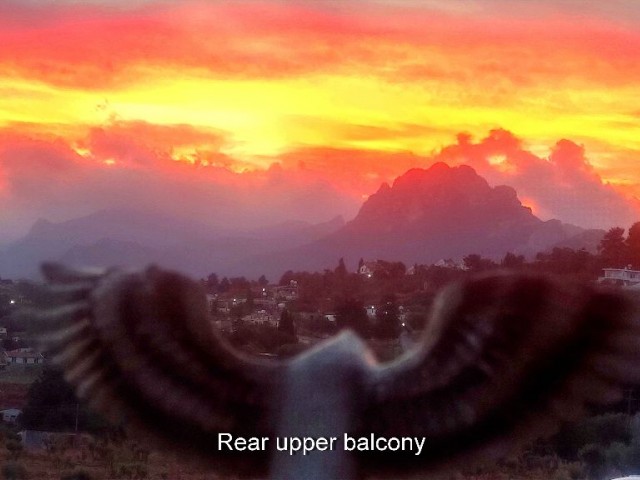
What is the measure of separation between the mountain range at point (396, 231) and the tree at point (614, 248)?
14 cm

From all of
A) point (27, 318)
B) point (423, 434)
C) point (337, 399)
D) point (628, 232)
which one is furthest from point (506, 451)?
point (628, 232)

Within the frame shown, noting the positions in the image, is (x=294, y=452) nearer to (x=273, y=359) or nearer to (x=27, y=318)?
(x=273, y=359)

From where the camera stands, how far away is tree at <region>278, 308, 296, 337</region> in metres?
7.19

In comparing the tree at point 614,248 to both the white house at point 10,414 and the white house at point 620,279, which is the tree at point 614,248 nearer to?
the white house at point 620,279

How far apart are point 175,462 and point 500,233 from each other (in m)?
7.74

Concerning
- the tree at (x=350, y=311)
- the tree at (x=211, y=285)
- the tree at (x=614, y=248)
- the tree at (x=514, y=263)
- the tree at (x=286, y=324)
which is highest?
the tree at (x=614, y=248)

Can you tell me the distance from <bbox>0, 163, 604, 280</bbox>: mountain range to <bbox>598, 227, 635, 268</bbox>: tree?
0.45 feet

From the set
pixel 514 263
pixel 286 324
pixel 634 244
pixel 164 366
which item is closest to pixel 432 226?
pixel 634 244

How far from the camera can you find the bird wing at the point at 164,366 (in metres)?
2.73

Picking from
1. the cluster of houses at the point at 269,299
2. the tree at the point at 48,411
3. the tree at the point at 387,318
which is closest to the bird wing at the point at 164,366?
the tree at the point at 387,318

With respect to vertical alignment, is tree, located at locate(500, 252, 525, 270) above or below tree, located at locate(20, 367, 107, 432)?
above

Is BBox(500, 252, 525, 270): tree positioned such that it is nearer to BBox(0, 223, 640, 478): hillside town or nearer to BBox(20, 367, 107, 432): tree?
BBox(0, 223, 640, 478): hillside town

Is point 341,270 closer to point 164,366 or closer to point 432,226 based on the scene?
point 432,226

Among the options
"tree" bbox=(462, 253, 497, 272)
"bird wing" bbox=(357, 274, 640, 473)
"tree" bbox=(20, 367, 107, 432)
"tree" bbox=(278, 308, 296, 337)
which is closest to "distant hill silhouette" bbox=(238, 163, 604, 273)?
"tree" bbox=(278, 308, 296, 337)
